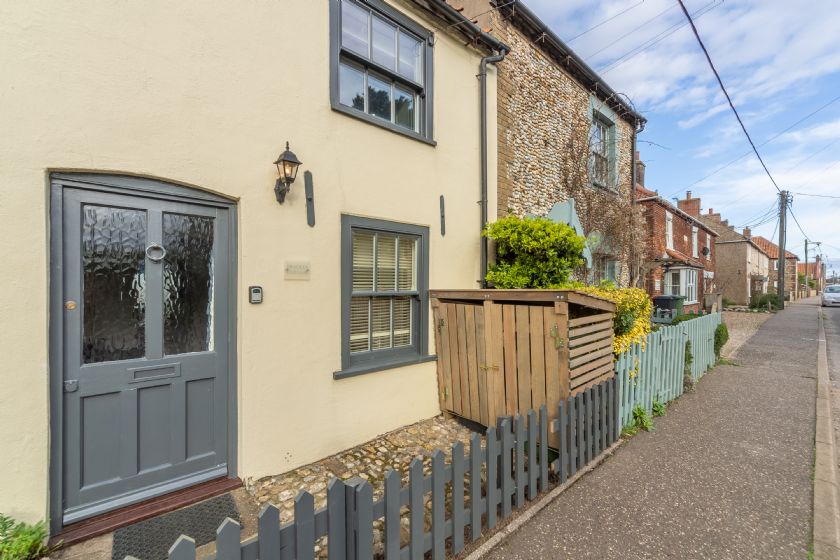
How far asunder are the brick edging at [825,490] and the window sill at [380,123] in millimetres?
5237

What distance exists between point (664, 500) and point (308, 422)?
3.35m

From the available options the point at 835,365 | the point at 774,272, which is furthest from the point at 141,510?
the point at 774,272

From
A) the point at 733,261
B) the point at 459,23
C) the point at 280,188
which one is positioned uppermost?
the point at 459,23

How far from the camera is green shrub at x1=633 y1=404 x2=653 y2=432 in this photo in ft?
15.7

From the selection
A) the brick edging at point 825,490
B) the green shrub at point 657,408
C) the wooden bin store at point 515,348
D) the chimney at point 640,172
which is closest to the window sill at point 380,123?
the wooden bin store at point 515,348

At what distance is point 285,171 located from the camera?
141 inches

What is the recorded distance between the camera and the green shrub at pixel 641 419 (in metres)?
4.79

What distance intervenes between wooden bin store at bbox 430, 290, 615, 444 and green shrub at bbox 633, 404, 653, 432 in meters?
0.88

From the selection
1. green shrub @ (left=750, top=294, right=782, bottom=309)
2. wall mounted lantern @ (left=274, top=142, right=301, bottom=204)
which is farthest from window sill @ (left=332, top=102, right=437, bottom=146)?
green shrub @ (left=750, top=294, right=782, bottom=309)

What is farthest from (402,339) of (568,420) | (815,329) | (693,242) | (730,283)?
(730,283)

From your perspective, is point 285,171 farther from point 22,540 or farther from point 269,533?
point 22,540

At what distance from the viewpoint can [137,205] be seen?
3000mm

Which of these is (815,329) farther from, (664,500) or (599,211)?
(664,500)

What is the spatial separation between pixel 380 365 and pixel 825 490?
14.5ft
